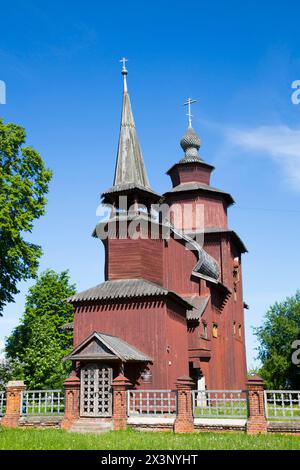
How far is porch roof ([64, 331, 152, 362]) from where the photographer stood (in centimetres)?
2008

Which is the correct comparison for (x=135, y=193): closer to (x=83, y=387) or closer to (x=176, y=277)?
(x=176, y=277)

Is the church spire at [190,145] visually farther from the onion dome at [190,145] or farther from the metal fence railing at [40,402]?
the metal fence railing at [40,402]

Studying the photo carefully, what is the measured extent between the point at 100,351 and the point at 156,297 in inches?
157

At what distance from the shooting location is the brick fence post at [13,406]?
19.5m

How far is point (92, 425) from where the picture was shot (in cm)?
1842

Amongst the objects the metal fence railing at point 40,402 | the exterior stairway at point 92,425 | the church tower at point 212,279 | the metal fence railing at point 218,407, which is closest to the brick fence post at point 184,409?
the metal fence railing at point 218,407

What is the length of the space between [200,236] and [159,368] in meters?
13.2

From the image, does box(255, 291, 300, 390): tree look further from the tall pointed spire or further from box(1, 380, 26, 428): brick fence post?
box(1, 380, 26, 428): brick fence post

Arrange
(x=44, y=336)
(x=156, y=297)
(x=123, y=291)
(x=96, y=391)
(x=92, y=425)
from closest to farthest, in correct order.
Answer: (x=92, y=425), (x=96, y=391), (x=156, y=297), (x=123, y=291), (x=44, y=336)

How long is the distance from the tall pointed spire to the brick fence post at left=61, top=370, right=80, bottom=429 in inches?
419

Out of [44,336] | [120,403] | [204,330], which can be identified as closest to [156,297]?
[120,403]

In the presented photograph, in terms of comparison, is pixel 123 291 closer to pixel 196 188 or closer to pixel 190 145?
pixel 196 188
